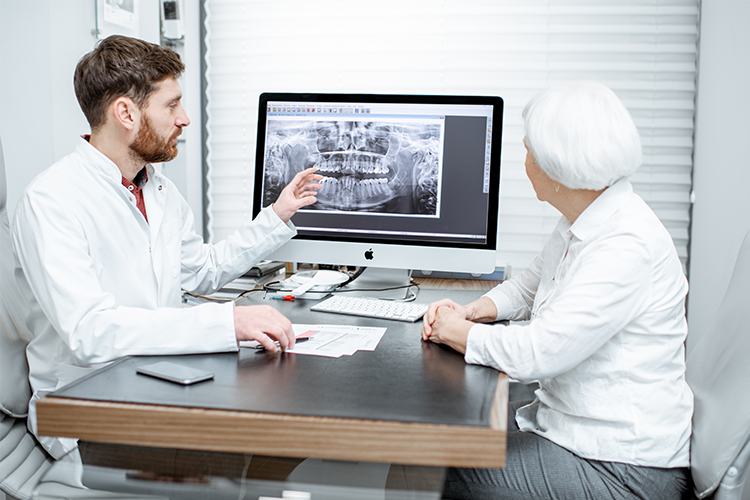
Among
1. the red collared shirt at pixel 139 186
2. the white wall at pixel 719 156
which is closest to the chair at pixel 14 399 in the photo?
the red collared shirt at pixel 139 186

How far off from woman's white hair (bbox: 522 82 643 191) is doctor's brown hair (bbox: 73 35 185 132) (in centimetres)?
96

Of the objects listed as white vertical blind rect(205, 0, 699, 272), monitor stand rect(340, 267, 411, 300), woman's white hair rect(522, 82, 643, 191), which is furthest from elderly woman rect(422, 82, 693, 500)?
white vertical blind rect(205, 0, 699, 272)

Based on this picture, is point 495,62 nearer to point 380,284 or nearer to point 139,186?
point 380,284

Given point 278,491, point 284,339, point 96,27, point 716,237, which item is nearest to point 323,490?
point 278,491

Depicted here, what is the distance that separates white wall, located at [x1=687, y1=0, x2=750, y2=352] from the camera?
6.55 ft

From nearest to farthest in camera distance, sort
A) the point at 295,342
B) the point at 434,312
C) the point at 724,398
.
A: the point at 724,398 < the point at 295,342 < the point at 434,312

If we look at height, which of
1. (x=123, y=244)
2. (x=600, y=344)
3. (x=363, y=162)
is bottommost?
(x=600, y=344)

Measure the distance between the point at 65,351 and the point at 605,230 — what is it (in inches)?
47.7

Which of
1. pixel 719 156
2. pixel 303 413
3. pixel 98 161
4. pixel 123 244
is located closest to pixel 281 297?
pixel 123 244

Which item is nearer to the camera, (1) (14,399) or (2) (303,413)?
(2) (303,413)

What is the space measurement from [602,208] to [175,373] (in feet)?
2.81

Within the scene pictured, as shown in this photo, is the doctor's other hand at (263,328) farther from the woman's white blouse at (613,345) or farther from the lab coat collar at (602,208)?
the lab coat collar at (602,208)

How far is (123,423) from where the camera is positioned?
817 mm

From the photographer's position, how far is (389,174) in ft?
5.75
